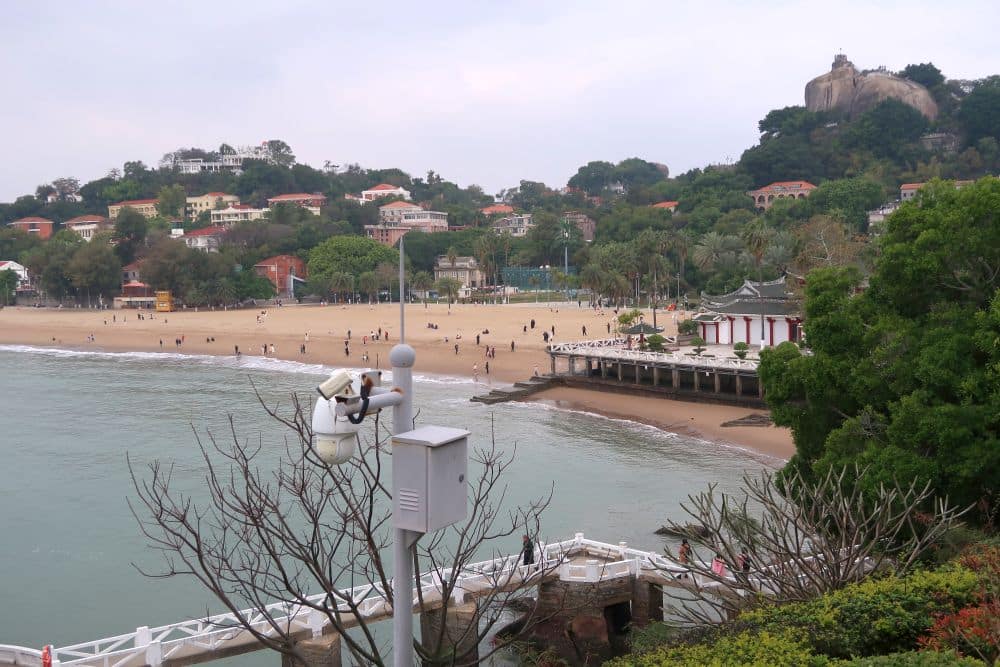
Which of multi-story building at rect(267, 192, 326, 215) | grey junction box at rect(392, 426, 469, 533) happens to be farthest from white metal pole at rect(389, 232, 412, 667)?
multi-story building at rect(267, 192, 326, 215)

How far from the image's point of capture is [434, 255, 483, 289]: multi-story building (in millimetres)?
120625

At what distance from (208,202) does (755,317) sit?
139316 mm

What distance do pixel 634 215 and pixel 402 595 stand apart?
117389 millimetres

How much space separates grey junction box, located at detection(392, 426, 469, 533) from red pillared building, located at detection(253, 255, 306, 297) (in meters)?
111

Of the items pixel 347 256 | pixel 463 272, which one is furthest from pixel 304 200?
pixel 347 256

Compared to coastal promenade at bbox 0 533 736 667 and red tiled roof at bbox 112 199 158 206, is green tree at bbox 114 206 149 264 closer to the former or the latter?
red tiled roof at bbox 112 199 158 206

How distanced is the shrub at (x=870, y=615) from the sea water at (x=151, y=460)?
21.2 feet

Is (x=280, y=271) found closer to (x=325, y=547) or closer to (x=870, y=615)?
(x=325, y=547)

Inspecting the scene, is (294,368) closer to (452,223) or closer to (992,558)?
(992,558)

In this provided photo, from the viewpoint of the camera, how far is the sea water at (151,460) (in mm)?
20469

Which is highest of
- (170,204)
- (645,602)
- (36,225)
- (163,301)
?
(170,204)

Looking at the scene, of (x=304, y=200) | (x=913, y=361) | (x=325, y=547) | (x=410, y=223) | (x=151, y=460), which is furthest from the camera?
(x=304, y=200)

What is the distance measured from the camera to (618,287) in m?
84.5

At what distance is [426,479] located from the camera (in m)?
4.98
